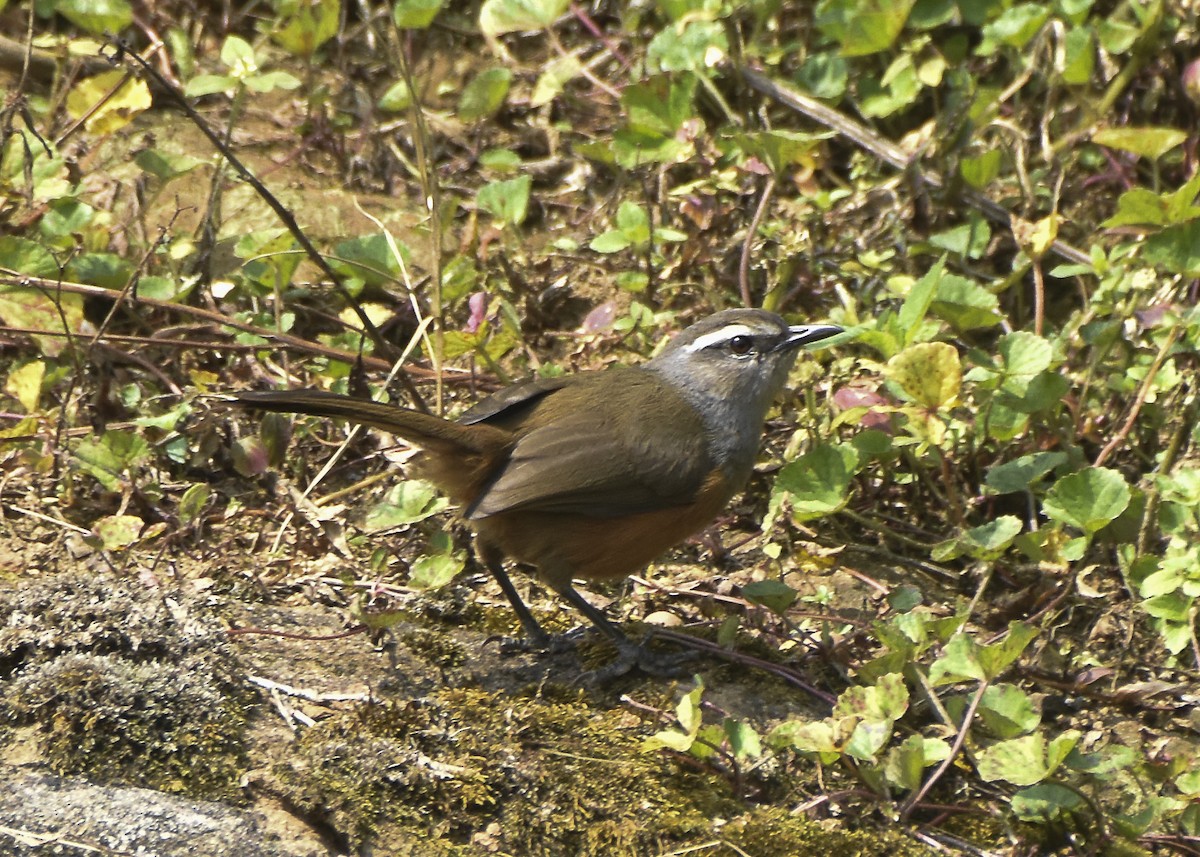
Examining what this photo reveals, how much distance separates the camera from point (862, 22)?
21.8 feet

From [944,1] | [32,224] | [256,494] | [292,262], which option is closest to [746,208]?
[944,1]

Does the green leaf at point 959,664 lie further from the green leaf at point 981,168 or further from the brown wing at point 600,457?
the green leaf at point 981,168

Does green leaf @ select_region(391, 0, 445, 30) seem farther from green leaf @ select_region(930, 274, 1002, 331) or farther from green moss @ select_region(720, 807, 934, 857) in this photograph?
green moss @ select_region(720, 807, 934, 857)

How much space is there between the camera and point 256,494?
535 centimetres

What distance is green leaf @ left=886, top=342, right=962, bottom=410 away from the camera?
480 centimetres

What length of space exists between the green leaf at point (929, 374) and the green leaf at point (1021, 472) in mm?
352

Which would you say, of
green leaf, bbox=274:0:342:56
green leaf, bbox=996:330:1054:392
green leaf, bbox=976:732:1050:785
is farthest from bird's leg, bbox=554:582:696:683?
green leaf, bbox=274:0:342:56

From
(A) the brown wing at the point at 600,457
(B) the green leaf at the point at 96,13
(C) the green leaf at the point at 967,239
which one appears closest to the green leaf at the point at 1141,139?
(C) the green leaf at the point at 967,239

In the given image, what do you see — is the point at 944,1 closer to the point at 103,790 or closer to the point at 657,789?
the point at 657,789

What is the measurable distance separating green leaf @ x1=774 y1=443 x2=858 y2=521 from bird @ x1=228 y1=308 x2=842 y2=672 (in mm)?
198

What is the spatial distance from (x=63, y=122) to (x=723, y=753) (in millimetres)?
4612

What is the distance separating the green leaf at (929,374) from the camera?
480 cm

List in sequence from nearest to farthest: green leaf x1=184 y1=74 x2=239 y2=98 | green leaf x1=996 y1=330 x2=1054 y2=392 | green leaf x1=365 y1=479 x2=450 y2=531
→ green leaf x1=365 y1=479 x2=450 y2=531
green leaf x1=996 y1=330 x2=1054 y2=392
green leaf x1=184 y1=74 x2=239 y2=98

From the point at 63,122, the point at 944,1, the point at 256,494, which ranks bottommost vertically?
the point at 256,494
